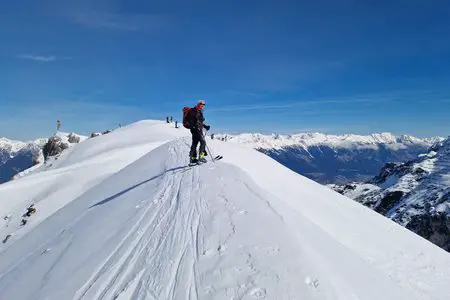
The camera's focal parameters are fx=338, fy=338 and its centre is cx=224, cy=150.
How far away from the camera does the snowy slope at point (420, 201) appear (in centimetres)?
10019

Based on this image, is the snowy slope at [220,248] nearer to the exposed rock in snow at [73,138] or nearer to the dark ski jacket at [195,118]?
the dark ski jacket at [195,118]

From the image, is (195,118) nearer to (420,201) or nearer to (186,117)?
(186,117)

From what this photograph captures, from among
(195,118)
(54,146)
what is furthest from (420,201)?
(195,118)

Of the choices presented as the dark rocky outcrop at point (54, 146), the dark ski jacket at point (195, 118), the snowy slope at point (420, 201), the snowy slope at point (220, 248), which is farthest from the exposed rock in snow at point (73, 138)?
the snowy slope at point (420, 201)

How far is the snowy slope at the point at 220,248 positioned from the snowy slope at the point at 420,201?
311ft

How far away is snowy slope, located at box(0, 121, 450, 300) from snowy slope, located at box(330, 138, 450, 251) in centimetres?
9470

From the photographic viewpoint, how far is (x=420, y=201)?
125m

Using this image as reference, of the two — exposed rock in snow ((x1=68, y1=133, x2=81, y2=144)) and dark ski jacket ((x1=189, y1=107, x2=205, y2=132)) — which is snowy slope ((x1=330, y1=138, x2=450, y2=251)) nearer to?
exposed rock in snow ((x1=68, y1=133, x2=81, y2=144))

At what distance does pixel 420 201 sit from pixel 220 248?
455ft

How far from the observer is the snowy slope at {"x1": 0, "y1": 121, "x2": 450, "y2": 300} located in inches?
284

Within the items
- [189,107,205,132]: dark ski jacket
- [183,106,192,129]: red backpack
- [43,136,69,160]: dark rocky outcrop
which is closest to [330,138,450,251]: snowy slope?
[43,136,69,160]: dark rocky outcrop

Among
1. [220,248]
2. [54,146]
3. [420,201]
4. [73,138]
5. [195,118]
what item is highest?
[73,138]

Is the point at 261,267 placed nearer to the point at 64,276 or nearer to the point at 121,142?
the point at 64,276

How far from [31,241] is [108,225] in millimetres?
6496
